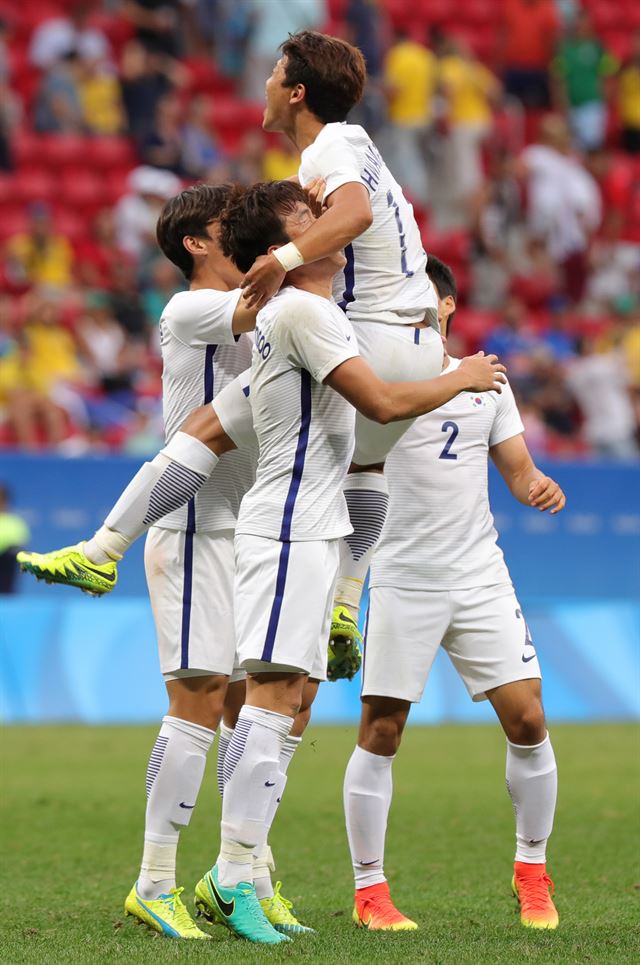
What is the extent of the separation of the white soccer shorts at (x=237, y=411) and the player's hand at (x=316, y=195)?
573mm

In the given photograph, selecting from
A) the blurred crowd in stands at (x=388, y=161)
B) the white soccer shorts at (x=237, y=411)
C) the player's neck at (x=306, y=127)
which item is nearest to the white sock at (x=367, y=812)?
the white soccer shorts at (x=237, y=411)

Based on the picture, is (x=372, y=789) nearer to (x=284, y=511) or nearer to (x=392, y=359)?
(x=284, y=511)

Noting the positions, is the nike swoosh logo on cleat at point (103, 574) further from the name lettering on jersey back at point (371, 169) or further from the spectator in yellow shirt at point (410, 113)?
the spectator in yellow shirt at point (410, 113)

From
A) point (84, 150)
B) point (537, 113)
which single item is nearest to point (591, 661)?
point (84, 150)

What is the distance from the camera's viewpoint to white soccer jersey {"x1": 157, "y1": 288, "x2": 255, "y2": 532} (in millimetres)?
5359

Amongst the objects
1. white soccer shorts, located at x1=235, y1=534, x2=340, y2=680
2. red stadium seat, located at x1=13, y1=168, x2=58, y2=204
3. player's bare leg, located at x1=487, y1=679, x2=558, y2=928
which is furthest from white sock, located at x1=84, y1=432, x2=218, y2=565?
red stadium seat, located at x1=13, y1=168, x2=58, y2=204

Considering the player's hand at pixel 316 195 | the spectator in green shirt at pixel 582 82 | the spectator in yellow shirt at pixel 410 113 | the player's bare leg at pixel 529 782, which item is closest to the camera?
the player's hand at pixel 316 195

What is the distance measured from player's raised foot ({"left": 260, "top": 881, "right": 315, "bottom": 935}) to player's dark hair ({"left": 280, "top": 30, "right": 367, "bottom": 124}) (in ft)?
8.69

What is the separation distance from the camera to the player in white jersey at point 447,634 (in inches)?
218

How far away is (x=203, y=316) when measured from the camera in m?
5.30

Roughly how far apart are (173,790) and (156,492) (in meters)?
0.99

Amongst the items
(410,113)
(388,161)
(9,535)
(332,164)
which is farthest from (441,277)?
(410,113)

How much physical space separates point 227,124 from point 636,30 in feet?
21.4

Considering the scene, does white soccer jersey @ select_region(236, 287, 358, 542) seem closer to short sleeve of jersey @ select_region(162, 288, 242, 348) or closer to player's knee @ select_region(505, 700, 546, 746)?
short sleeve of jersey @ select_region(162, 288, 242, 348)
